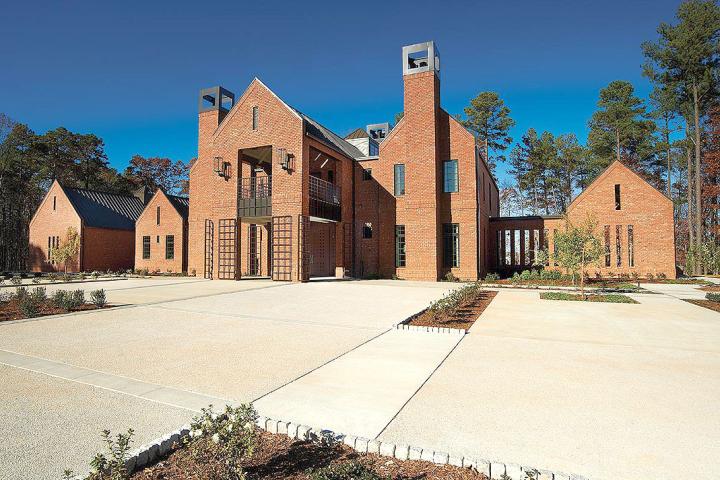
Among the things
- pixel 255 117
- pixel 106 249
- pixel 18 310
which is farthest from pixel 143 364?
pixel 106 249

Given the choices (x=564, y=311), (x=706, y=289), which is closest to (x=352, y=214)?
(x=564, y=311)

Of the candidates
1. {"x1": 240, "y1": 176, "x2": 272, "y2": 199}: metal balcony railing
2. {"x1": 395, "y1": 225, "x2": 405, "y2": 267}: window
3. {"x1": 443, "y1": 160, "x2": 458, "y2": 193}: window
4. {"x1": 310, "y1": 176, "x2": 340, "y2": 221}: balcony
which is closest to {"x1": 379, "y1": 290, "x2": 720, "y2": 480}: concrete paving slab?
{"x1": 310, "y1": 176, "x2": 340, "y2": 221}: balcony

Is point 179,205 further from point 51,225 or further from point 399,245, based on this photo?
point 399,245

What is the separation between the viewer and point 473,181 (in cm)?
2219

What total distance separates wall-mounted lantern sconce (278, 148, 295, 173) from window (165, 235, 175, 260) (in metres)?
15.3

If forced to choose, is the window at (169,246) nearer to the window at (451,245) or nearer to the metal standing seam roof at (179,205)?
the metal standing seam roof at (179,205)

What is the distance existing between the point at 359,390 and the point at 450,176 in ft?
65.5

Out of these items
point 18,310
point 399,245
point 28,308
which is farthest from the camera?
point 399,245

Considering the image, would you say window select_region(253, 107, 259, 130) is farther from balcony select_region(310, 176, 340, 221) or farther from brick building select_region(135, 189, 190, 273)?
brick building select_region(135, 189, 190, 273)

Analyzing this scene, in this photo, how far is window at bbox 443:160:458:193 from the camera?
2261 centimetres

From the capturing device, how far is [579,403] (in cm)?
404

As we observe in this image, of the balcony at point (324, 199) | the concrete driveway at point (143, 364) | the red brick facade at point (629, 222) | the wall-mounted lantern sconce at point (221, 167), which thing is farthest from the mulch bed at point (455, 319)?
the wall-mounted lantern sconce at point (221, 167)

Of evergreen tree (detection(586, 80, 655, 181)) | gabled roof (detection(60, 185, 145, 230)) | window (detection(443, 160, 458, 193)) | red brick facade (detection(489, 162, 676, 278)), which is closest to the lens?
window (detection(443, 160, 458, 193))

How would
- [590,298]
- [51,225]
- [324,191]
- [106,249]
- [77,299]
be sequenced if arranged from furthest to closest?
[106,249] < [51,225] < [324,191] < [590,298] < [77,299]
